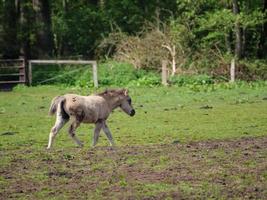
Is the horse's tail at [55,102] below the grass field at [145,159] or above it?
above

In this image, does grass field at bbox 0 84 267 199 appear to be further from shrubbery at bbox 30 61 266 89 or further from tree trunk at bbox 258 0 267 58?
tree trunk at bbox 258 0 267 58

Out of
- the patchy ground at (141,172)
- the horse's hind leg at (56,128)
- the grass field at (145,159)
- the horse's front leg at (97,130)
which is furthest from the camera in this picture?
the horse's front leg at (97,130)

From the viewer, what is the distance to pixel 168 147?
13734 mm

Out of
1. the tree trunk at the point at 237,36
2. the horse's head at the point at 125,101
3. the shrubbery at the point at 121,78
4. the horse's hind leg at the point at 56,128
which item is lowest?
the shrubbery at the point at 121,78

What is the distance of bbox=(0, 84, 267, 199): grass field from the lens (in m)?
10.0

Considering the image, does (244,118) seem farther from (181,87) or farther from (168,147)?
(181,87)

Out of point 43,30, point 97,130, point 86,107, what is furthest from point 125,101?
point 43,30

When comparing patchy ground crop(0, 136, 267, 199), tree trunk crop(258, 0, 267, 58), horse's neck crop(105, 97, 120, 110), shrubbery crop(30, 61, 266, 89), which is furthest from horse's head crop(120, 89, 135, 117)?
tree trunk crop(258, 0, 267, 58)

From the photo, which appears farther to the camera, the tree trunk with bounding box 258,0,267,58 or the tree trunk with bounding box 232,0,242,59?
the tree trunk with bounding box 258,0,267,58

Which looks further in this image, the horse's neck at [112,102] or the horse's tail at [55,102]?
the horse's neck at [112,102]

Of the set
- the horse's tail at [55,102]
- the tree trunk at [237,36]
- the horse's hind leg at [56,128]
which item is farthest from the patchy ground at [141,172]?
the tree trunk at [237,36]

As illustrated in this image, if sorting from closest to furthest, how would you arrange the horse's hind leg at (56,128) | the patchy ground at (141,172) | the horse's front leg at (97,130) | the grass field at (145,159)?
the patchy ground at (141,172), the grass field at (145,159), the horse's hind leg at (56,128), the horse's front leg at (97,130)

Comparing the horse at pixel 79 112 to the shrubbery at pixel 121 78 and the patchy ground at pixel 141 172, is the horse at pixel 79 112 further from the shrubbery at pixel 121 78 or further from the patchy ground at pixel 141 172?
the shrubbery at pixel 121 78

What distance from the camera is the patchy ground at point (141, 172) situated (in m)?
9.89
